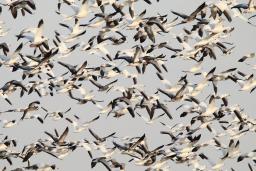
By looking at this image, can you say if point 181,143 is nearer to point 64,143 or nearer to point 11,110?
point 64,143

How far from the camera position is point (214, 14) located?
3788 centimetres

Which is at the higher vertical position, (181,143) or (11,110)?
(11,110)

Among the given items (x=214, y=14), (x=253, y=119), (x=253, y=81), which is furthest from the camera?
(x=253, y=119)

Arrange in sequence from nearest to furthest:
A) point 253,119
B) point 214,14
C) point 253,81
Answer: point 214,14, point 253,81, point 253,119

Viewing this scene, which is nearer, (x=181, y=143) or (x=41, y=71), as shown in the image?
(x=41, y=71)

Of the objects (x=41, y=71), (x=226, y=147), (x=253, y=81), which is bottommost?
(x=226, y=147)

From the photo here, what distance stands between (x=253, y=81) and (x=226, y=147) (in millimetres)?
3589

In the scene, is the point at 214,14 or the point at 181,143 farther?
the point at 181,143

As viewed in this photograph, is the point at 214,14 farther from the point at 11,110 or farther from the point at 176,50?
the point at 11,110

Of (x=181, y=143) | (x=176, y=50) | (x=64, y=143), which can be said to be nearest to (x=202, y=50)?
(x=176, y=50)

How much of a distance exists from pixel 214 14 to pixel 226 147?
7209 mm

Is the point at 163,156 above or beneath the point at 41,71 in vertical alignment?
beneath

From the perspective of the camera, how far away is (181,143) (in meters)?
41.9

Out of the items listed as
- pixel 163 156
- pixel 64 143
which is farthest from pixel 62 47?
pixel 163 156
